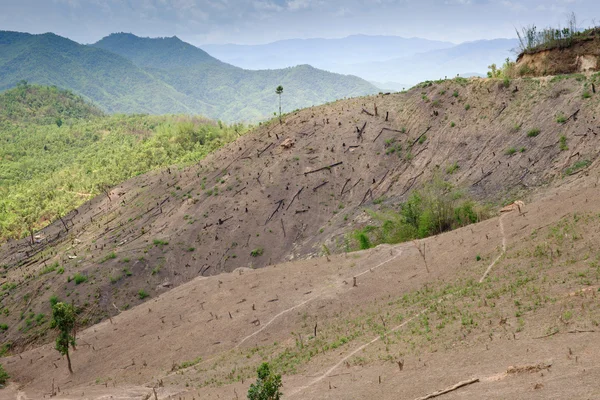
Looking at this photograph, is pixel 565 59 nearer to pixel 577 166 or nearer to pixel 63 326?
pixel 577 166

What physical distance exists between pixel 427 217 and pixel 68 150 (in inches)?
4499

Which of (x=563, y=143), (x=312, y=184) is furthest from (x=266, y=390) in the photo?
(x=312, y=184)

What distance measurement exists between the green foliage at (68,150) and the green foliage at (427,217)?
119ft

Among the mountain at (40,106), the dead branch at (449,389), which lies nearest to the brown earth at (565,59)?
the dead branch at (449,389)

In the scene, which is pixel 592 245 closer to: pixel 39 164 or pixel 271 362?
pixel 271 362

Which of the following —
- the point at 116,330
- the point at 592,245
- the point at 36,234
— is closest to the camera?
the point at 592,245

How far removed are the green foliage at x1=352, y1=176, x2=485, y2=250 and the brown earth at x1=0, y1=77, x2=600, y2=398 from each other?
8.63 feet

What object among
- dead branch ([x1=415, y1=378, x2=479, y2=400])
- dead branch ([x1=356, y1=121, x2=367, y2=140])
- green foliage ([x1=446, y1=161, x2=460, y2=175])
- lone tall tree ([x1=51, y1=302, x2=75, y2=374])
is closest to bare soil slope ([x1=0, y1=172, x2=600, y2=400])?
dead branch ([x1=415, y1=378, x2=479, y2=400])

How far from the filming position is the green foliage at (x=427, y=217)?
115 ft

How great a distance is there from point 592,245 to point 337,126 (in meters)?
38.6

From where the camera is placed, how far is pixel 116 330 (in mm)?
32281

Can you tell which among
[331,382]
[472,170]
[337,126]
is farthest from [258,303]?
[337,126]

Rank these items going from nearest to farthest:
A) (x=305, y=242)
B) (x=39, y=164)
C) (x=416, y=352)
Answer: (x=416, y=352), (x=305, y=242), (x=39, y=164)

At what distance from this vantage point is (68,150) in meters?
126
